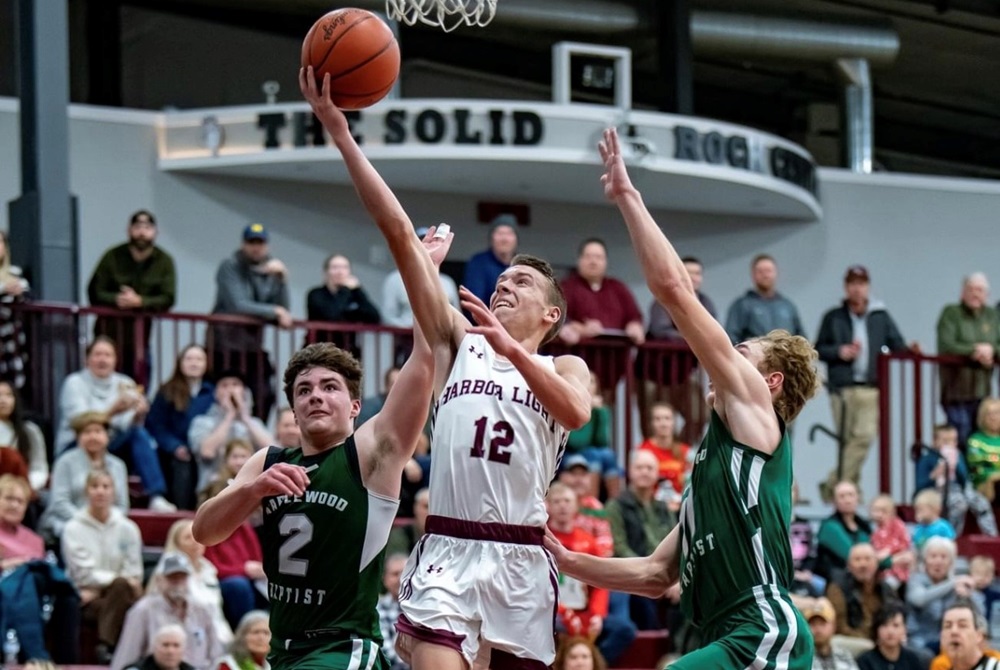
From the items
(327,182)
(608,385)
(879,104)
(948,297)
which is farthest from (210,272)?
(879,104)

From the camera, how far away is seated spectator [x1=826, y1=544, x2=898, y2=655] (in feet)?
44.0

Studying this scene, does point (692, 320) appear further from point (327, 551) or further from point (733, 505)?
point (327, 551)

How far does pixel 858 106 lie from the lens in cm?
2172

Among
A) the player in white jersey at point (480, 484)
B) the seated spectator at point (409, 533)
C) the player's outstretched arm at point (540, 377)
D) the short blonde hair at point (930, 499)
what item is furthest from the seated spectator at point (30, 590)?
the short blonde hair at point (930, 499)

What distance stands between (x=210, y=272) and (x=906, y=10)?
8.99m

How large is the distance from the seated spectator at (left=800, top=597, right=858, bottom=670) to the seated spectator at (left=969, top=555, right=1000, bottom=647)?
6.77ft

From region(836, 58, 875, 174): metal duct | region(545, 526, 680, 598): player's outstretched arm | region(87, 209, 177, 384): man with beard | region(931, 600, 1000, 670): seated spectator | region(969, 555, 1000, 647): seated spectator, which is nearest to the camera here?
region(545, 526, 680, 598): player's outstretched arm

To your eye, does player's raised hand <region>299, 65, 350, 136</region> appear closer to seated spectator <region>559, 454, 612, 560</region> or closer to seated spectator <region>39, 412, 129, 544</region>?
seated spectator <region>39, 412, 129, 544</region>

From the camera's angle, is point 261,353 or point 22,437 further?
point 261,353

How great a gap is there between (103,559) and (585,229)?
31.8 feet

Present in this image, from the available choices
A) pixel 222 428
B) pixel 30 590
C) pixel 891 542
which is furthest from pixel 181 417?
pixel 891 542

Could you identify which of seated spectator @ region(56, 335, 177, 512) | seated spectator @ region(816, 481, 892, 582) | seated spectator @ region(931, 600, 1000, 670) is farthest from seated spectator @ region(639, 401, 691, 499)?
seated spectator @ region(56, 335, 177, 512)

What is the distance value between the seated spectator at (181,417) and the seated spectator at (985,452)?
6477 millimetres

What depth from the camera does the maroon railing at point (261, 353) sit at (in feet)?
44.8
